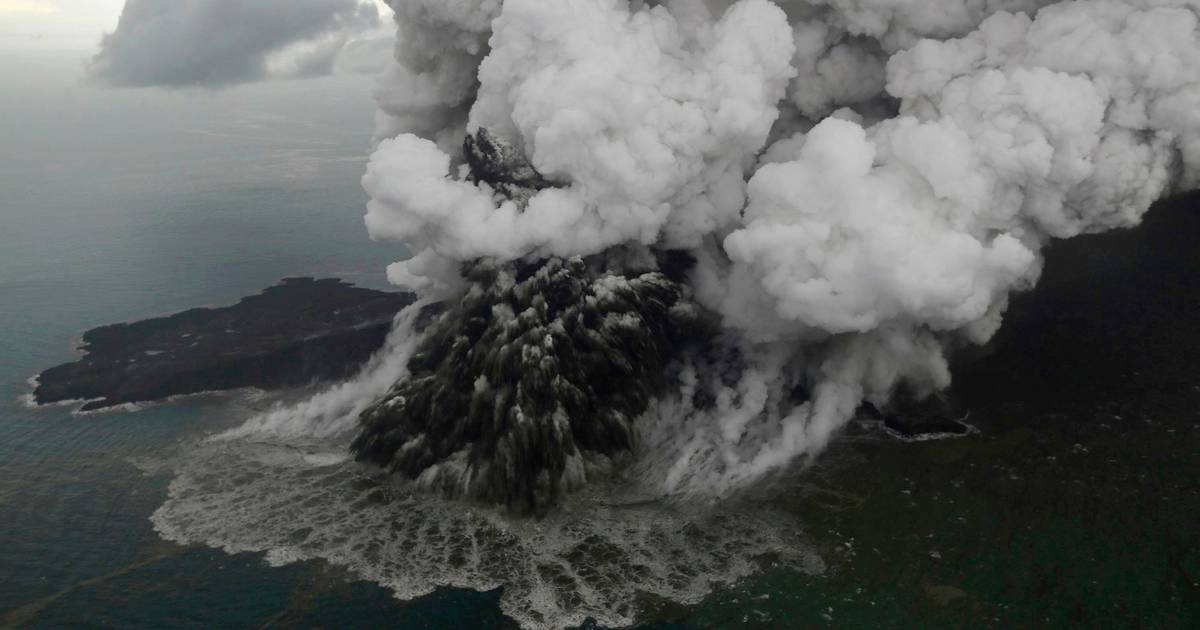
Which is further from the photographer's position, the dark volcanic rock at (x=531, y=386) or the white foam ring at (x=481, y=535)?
the dark volcanic rock at (x=531, y=386)

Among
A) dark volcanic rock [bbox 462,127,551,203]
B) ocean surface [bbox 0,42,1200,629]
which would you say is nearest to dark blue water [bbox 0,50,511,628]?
ocean surface [bbox 0,42,1200,629]

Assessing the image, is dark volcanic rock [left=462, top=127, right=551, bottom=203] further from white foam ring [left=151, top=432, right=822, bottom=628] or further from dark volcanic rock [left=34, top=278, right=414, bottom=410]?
dark volcanic rock [left=34, top=278, right=414, bottom=410]

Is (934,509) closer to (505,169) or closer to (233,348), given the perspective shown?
(505,169)

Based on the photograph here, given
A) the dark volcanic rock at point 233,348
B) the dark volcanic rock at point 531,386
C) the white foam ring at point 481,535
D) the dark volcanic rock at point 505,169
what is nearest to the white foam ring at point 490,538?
the white foam ring at point 481,535

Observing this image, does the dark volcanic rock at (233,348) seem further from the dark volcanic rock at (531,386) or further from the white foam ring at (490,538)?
the white foam ring at (490,538)

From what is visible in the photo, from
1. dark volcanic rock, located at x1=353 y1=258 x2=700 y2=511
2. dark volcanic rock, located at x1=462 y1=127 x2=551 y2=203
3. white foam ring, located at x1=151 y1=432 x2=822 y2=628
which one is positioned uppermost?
dark volcanic rock, located at x1=462 y1=127 x2=551 y2=203

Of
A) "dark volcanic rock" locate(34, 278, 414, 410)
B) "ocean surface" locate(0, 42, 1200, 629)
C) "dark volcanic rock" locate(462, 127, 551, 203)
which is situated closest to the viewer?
"ocean surface" locate(0, 42, 1200, 629)
